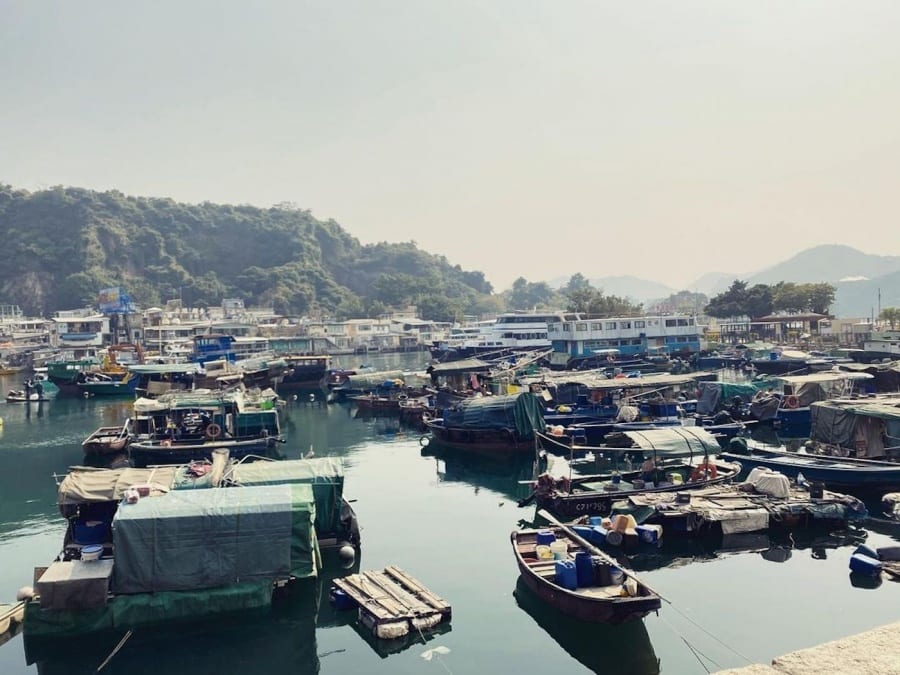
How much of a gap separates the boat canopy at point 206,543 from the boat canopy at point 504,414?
19002mm

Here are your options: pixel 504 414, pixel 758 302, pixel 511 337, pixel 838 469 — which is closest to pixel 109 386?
pixel 511 337

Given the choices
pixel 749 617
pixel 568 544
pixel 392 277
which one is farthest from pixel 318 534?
pixel 392 277

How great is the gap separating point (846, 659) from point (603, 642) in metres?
4.99

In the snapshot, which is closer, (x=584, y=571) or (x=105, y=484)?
(x=584, y=571)

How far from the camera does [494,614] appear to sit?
17000mm

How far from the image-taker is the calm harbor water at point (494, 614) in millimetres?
14844

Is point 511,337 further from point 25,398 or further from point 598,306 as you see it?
point 25,398

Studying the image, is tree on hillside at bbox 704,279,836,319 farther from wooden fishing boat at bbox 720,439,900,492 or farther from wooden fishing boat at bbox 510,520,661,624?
wooden fishing boat at bbox 510,520,661,624

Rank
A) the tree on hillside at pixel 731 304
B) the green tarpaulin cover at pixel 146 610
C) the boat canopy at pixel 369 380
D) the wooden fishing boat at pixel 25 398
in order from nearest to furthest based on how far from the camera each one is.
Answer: the green tarpaulin cover at pixel 146 610
the boat canopy at pixel 369 380
the wooden fishing boat at pixel 25 398
the tree on hillside at pixel 731 304

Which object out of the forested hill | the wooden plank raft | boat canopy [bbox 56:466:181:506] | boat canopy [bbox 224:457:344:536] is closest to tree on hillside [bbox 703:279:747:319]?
the forested hill

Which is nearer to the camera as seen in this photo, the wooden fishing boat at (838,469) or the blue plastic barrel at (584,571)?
the blue plastic barrel at (584,571)

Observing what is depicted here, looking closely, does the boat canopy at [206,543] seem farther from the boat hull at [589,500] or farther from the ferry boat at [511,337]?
the ferry boat at [511,337]

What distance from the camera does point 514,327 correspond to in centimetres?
8819

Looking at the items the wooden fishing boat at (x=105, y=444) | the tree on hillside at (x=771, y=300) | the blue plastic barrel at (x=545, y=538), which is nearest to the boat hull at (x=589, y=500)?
the blue plastic barrel at (x=545, y=538)
